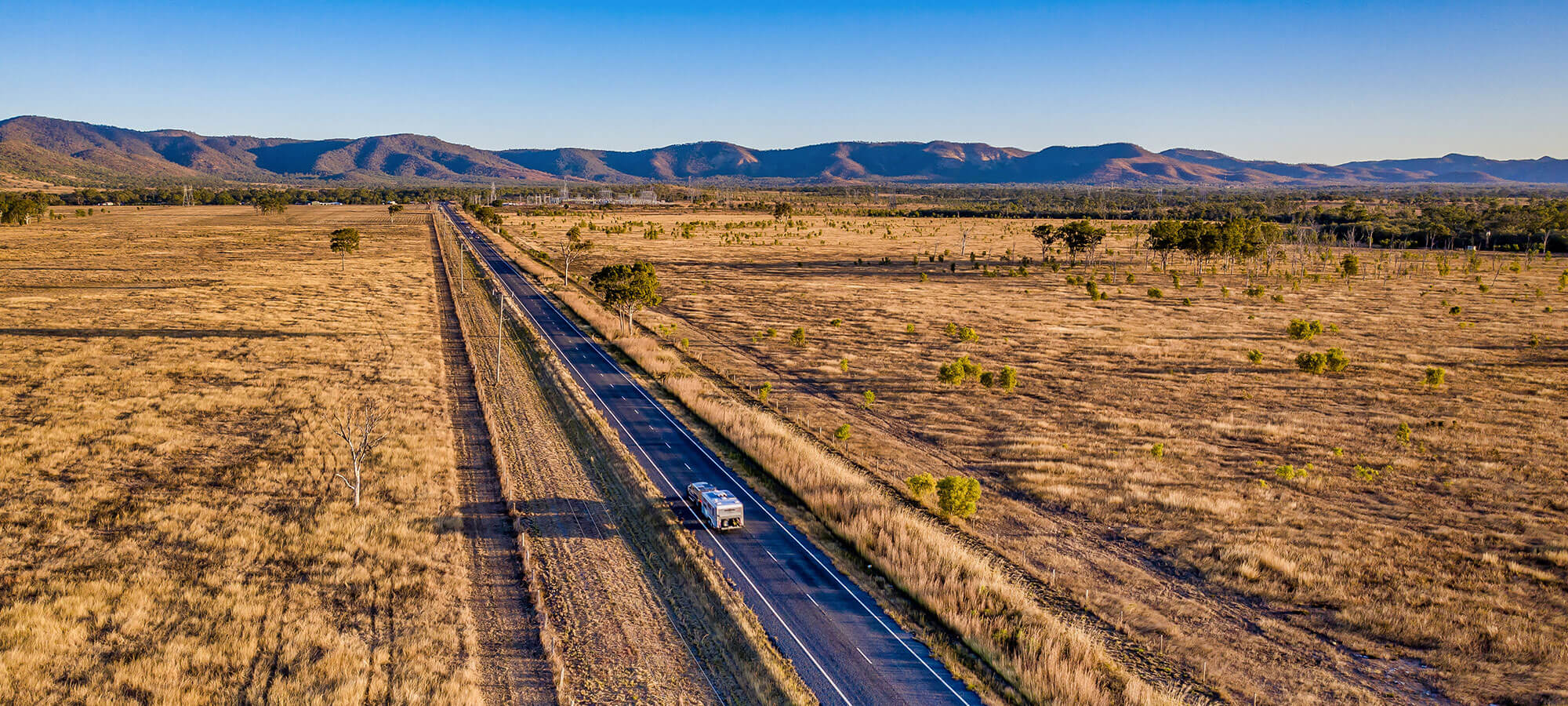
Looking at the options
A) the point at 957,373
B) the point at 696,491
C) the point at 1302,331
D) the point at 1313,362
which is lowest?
the point at 696,491

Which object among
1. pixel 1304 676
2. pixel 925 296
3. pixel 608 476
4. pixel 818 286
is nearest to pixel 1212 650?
pixel 1304 676

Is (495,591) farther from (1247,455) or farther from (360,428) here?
(1247,455)

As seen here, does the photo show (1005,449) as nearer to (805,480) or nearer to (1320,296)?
(805,480)

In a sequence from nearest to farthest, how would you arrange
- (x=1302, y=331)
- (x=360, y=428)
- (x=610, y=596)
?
(x=610, y=596), (x=360, y=428), (x=1302, y=331)

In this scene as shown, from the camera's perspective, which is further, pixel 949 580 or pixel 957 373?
pixel 957 373

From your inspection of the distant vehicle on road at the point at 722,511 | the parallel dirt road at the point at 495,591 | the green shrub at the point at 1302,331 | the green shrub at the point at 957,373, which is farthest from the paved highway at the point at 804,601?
the green shrub at the point at 1302,331

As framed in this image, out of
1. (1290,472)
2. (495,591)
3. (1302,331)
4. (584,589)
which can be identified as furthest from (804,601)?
(1302,331)

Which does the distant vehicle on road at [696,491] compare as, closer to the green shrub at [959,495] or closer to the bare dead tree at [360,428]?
the green shrub at [959,495]
